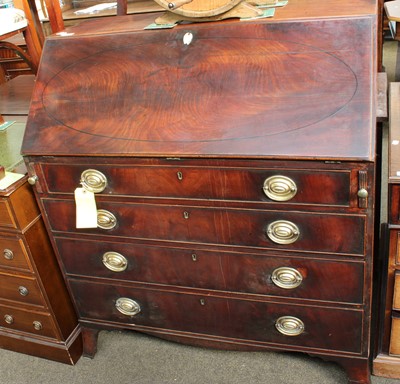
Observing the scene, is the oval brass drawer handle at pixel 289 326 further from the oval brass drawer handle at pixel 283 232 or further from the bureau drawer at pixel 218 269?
the oval brass drawer handle at pixel 283 232

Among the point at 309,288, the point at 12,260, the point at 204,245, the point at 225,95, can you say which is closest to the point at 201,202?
the point at 204,245

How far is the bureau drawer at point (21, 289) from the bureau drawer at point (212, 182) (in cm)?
45

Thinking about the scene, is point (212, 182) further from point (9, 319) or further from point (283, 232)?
point (9, 319)

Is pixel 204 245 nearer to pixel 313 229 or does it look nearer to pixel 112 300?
pixel 313 229

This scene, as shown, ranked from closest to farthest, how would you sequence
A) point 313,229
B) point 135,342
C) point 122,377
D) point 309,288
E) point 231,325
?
point 313,229 → point 309,288 → point 231,325 → point 122,377 → point 135,342

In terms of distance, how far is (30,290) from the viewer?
179 cm

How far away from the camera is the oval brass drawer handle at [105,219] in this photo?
152 cm

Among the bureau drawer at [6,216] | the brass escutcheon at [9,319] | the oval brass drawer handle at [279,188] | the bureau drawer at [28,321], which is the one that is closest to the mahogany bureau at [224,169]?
the oval brass drawer handle at [279,188]

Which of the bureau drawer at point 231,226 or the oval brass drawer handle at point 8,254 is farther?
the oval brass drawer handle at point 8,254

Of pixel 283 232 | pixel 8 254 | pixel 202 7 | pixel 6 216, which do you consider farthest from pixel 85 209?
pixel 202 7

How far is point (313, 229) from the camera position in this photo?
1.33 metres

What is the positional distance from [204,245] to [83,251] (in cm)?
46

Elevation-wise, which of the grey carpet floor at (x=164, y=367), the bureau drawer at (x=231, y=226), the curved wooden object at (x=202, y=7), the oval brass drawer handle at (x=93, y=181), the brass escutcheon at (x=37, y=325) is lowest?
the grey carpet floor at (x=164, y=367)

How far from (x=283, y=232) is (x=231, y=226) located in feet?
0.51
